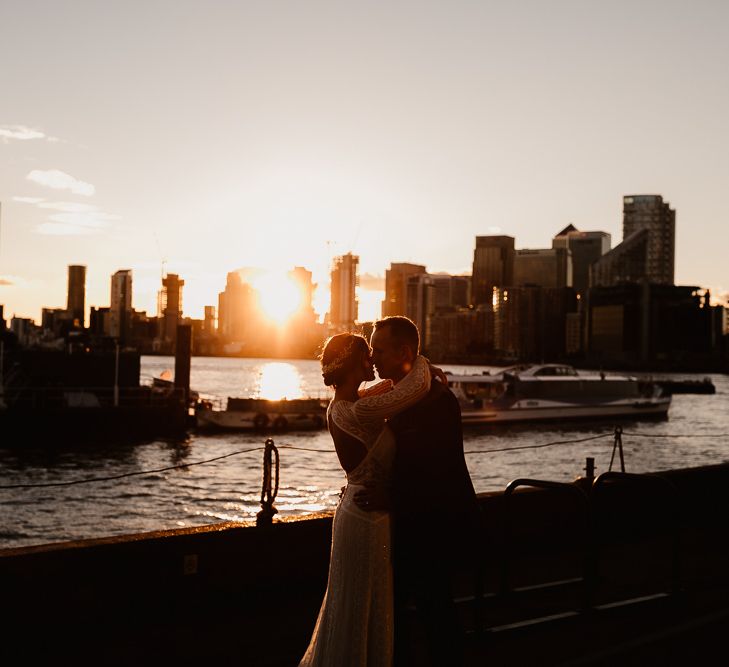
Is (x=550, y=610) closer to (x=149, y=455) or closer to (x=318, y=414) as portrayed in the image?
(x=149, y=455)

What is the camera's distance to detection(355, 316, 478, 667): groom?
4.15 meters

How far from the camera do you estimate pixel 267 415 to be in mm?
61562

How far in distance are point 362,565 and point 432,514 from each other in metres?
0.46

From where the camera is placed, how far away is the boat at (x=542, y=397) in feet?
224

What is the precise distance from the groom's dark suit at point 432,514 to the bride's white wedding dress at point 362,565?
0.24 ft

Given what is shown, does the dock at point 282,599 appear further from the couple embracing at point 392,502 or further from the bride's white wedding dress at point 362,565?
the bride's white wedding dress at point 362,565

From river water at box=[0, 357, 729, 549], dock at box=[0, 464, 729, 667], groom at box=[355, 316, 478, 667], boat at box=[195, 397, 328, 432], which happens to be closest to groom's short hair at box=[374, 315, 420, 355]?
groom at box=[355, 316, 478, 667]

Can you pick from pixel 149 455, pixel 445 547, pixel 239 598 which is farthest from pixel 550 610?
pixel 149 455

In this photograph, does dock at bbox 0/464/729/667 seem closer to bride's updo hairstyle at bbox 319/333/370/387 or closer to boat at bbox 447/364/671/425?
bride's updo hairstyle at bbox 319/333/370/387

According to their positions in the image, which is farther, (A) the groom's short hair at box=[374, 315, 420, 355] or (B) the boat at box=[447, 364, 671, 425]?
(B) the boat at box=[447, 364, 671, 425]

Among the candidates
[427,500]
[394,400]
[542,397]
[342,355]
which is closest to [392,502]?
[427,500]

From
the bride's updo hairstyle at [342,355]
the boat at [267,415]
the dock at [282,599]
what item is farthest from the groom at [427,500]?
the boat at [267,415]

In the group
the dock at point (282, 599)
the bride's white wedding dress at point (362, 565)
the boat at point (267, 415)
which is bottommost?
the boat at point (267, 415)

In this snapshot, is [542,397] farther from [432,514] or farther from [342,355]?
[342,355]
